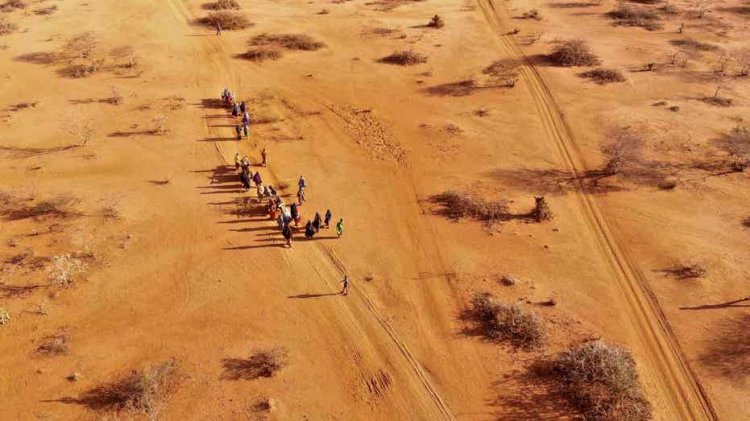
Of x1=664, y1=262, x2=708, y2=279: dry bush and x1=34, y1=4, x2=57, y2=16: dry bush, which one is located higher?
x1=34, y1=4, x2=57, y2=16: dry bush

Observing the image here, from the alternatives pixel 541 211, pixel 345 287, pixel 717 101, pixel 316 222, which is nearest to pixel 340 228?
pixel 316 222

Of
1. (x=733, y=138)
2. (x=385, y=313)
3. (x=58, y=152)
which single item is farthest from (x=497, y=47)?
(x=58, y=152)

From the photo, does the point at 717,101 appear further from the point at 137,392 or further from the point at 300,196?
the point at 137,392

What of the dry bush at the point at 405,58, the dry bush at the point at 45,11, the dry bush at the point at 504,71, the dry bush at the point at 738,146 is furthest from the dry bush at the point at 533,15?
the dry bush at the point at 45,11

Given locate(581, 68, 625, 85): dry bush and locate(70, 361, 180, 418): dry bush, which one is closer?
locate(70, 361, 180, 418): dry bush

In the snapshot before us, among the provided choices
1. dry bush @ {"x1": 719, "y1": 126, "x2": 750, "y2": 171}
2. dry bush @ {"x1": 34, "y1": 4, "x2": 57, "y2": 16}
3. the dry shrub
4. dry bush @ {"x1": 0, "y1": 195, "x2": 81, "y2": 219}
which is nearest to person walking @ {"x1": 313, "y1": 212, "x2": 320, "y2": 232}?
dry bush @ {"x1": 0, "y1": 195, "x2": 81, "y2": 219}

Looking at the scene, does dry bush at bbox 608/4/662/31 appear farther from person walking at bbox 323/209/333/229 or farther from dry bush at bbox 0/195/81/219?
dry bush at bbox 0/195/81/219

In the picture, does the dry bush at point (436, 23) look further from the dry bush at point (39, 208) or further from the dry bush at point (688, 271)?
the dry bush at point (39, 208)

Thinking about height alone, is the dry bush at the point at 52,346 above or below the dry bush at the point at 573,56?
below
